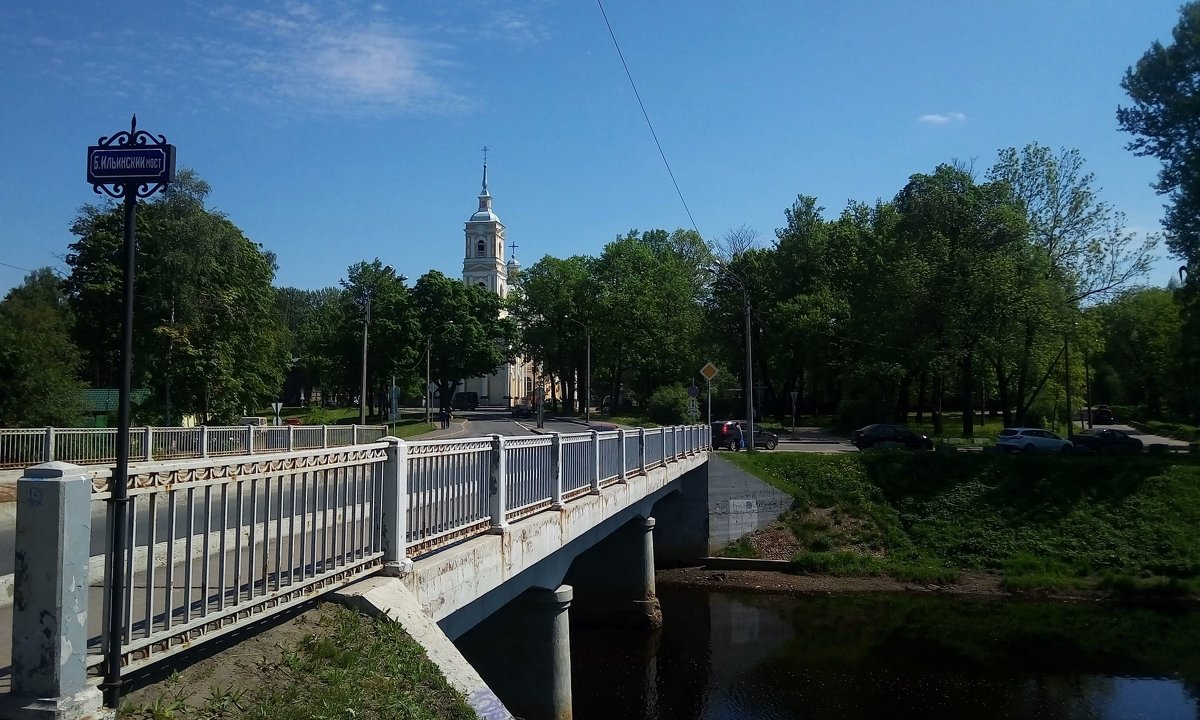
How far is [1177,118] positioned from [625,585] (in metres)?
29.2

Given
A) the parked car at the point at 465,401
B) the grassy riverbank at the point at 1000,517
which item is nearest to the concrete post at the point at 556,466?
the grassy riverbank at the point at 1000,517

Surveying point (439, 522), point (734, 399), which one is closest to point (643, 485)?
point (439, 522)

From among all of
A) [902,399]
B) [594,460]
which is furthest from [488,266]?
[594,460]

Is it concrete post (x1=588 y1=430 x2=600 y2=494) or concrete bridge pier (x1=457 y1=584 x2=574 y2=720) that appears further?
concrete post (x1=588 y1=430 x2=600 y2=494)

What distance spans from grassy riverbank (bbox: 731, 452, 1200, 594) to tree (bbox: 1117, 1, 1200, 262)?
9.33 m

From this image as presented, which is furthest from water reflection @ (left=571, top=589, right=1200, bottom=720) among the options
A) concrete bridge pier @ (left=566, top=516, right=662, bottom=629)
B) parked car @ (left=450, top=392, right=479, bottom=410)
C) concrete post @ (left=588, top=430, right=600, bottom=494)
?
parked car @ (left=450, top=392, right=479, bottom=410)

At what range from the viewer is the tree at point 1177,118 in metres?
32.5

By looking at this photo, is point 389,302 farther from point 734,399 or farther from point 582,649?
point 582,649

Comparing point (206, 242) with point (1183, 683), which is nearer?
→ point (1183, 683)

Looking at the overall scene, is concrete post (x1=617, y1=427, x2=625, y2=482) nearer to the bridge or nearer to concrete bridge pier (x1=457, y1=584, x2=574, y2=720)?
the bridge

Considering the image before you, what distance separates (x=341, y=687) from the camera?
461 centimetres

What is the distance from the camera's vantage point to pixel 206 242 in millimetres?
35188

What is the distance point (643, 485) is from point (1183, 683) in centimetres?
1238

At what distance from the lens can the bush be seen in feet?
174
